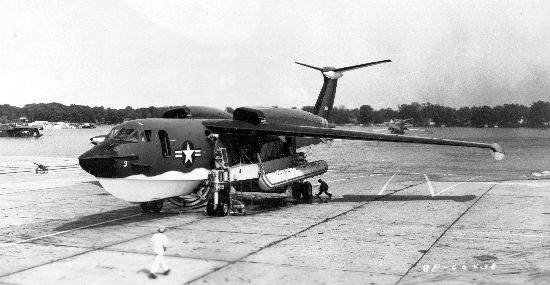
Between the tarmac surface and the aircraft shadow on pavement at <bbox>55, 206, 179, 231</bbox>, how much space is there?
3 cm

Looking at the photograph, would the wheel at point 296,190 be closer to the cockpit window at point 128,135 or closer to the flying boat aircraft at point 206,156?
the flying boat aircraft at point 206,156

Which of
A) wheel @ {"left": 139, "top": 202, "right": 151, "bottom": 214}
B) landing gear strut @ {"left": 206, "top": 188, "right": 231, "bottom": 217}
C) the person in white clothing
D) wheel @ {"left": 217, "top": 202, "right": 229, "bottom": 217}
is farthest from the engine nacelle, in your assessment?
the person in white clothing

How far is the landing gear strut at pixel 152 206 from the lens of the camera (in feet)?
58.4

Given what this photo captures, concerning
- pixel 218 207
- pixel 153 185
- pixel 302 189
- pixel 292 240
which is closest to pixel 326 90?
pixel 302 189

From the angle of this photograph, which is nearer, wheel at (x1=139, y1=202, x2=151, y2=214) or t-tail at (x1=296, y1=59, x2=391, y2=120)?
wheel at (x1=139, y1=202, x2=151, y2=214)

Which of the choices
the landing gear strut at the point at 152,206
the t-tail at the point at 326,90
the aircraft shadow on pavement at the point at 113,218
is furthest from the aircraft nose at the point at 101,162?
the t-tail at the point at 326,90

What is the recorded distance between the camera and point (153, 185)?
52.3 ft

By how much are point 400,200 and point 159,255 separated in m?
13.8

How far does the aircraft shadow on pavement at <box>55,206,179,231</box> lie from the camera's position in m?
15.8

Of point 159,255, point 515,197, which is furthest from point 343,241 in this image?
point 515,197

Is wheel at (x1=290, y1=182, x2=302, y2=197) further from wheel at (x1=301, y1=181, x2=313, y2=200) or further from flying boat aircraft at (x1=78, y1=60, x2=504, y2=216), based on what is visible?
wheel at (x1=301, y1=181, x2=313, y2=200)

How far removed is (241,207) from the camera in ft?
57.7

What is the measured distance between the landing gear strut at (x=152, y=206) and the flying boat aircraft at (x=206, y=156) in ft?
0.11

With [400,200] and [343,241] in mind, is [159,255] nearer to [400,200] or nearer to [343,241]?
[343,241]
